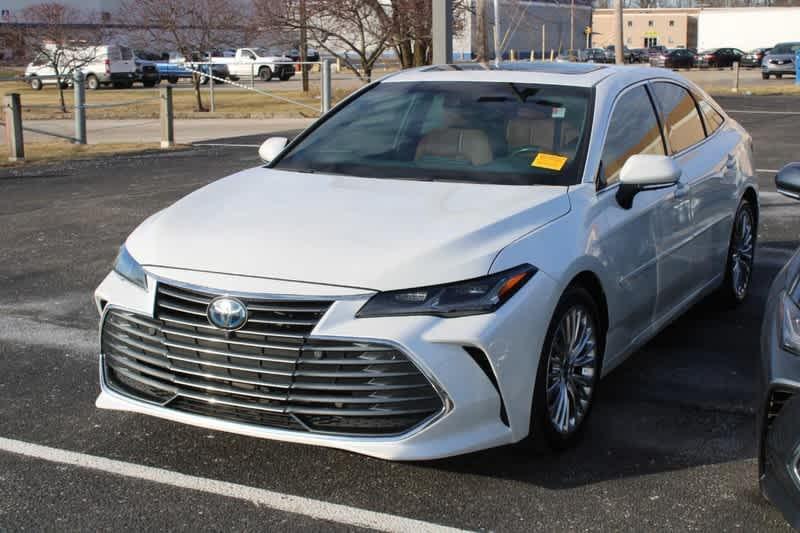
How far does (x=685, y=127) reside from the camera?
6352mm

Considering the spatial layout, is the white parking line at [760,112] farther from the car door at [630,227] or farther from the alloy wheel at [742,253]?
the car door at [630,227]

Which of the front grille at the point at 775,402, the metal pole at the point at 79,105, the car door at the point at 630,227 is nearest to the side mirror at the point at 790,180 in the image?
the car door at the point at 630,227

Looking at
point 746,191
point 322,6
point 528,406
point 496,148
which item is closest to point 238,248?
point 528,406

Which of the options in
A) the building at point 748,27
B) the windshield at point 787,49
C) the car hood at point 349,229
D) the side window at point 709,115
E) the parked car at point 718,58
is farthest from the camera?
the building at point 748,27

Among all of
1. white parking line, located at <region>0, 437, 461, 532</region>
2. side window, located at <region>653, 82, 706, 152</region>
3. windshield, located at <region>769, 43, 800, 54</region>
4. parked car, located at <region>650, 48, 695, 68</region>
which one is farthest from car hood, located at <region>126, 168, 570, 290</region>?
parked car, located at <region>650, 48, 695, 68</region>

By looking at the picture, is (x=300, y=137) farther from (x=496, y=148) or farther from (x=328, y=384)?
(x=328, y=384)

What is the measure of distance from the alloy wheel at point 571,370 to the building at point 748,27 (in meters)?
95.7

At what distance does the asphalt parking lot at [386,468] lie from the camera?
3.99 meters

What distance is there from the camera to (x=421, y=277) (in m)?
4.00

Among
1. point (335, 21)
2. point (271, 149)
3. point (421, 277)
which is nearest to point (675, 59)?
point (335, 21)

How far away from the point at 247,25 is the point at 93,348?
25.6 metres

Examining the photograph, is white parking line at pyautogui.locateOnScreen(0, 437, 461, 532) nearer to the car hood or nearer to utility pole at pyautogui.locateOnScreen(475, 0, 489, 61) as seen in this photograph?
the car hood

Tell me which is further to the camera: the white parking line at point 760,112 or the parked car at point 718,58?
the parked car at point 718,58

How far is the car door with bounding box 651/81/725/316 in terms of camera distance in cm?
562
